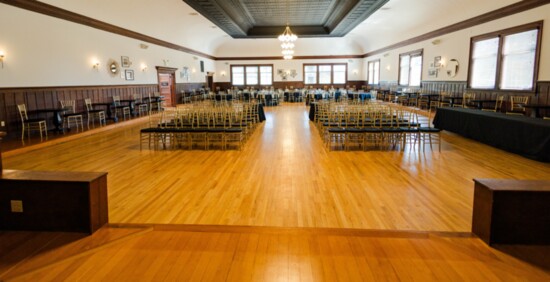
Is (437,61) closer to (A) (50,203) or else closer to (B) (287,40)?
(B) (287,40)

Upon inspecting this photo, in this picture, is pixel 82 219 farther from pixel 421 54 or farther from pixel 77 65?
pixel 421 54

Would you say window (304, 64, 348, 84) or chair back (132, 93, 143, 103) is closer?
chair back (132, 93, 143, 103)

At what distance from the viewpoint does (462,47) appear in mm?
12906

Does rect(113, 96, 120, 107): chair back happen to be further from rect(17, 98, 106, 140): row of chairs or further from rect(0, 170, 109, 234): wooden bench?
rect(0, 170, 109, 234): wooden bench

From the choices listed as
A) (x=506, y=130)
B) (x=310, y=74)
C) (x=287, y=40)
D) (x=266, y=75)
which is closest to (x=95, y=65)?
(x=287, y=40)

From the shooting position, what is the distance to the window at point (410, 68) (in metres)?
16.9

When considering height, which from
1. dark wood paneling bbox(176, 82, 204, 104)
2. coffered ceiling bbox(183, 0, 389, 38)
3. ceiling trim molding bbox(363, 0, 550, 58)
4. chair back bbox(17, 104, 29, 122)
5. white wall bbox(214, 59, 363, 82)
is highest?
coffered ceiling bbox(183, 0, 389, 38)

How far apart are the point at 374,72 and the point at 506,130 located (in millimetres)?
17703

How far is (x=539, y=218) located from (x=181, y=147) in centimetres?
674

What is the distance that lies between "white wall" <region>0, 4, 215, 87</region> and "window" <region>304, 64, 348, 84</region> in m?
15.1

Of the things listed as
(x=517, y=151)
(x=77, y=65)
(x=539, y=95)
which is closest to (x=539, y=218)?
(x=517, y=151)

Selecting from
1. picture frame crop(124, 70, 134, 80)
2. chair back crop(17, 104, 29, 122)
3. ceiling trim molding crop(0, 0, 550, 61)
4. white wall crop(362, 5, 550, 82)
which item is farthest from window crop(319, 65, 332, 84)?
chair back crop(17, 104, 29, 122)

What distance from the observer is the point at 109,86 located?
1249cm

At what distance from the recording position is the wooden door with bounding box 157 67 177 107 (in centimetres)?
1710
